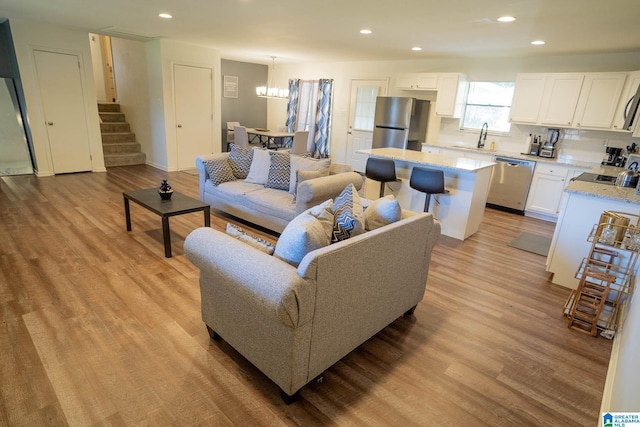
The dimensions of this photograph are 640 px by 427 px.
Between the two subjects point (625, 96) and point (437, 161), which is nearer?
point (437, 161)

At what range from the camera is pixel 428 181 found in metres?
3.89

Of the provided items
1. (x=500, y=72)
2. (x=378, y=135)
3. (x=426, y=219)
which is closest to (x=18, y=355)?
(x=426, y=219)

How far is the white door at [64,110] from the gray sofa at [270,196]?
3332mm

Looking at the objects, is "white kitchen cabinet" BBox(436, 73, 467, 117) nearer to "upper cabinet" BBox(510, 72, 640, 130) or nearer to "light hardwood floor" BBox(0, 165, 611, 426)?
"upper cabinet" BBox(510, 72, 640, 130)

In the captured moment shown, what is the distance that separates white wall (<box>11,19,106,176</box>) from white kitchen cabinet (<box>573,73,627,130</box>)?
7744 millimetres

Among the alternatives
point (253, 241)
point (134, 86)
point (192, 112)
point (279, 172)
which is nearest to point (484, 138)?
point (279, 172)

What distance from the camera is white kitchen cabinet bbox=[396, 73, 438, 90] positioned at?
239 inches

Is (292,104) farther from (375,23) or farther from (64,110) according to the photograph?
(375,23)

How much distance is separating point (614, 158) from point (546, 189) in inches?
35.5

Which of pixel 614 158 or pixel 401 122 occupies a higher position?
pixel 401 122

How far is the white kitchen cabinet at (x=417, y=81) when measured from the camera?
606 centimetres

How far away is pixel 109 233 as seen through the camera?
12.0 ft

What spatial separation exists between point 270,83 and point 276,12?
19.9ft

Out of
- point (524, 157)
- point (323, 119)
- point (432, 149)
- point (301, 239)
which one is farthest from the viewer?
point (323, 119)
